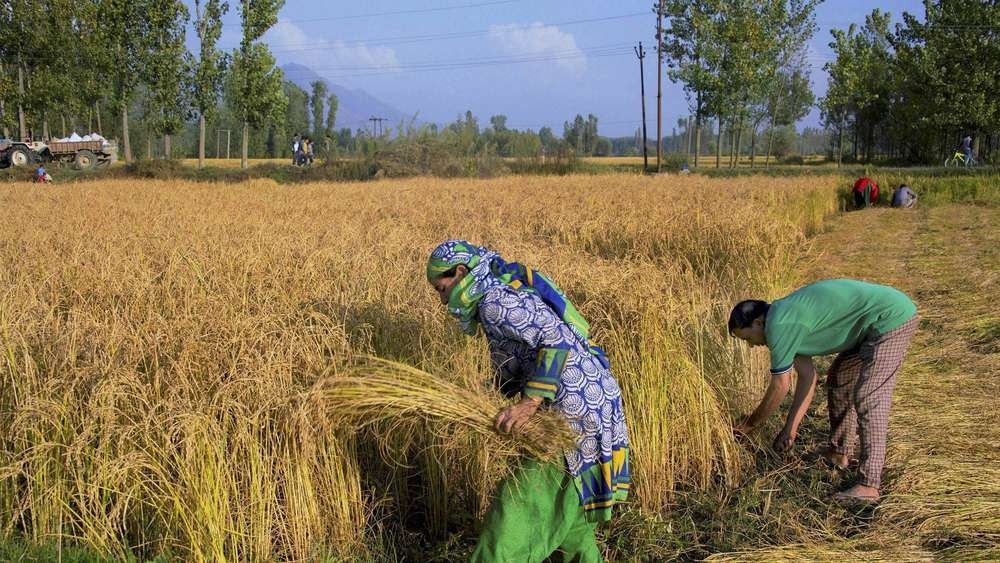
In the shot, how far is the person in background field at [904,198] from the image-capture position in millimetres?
17875

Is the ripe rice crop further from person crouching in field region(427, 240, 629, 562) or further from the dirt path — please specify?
the dirt path

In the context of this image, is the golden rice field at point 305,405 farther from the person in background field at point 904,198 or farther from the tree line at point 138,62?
the tree line at point 138,62

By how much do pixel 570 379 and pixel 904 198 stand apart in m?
18.0

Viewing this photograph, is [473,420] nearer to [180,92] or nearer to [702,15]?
[180,92]

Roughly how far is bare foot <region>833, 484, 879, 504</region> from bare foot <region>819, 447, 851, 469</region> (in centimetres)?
35

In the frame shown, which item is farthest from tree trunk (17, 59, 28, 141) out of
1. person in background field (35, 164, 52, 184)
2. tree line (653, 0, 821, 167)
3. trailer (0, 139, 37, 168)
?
tree line (653, 0, 821, 167)

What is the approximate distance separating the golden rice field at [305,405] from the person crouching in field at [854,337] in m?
0.40

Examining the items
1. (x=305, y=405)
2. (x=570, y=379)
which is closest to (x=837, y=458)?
(x=570, y=379)

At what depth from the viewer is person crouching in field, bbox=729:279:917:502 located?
3352 mm

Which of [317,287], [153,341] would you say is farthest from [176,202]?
[153,341]

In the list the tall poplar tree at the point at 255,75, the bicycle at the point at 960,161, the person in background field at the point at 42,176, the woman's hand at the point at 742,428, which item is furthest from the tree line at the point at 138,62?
the woman's hand at the point at 742,428

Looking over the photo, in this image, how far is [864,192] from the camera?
59.4 ft

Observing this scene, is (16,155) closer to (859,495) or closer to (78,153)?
(78,153)

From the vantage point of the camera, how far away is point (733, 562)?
305 cm
